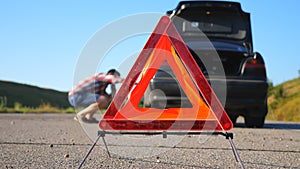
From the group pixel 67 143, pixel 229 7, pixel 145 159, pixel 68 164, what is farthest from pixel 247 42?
pixel 68 164

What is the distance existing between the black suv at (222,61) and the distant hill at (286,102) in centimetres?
1233

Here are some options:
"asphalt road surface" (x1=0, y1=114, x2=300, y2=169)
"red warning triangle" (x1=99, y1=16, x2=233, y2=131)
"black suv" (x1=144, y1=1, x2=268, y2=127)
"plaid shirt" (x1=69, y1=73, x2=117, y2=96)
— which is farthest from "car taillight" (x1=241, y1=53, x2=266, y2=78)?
"red warning triangle" (x1=99, y1=16, x2=233, y2=131)

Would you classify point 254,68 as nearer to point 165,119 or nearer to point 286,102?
point 165,119

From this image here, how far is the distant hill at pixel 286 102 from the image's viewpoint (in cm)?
2367

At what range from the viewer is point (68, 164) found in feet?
13.9

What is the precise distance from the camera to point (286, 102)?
28188mm

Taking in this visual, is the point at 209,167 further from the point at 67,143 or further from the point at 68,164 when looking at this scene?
the point at 67,143

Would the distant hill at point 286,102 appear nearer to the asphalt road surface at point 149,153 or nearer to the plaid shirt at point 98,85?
the plaid shirt at point 98,85

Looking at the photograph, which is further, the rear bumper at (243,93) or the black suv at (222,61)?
the rear bumper at (243,93)

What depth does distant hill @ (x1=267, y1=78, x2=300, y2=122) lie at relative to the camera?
23672 mm

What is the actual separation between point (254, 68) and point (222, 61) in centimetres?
60

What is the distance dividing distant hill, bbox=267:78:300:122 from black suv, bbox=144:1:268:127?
1233cm

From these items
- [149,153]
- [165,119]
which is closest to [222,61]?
[149,153]

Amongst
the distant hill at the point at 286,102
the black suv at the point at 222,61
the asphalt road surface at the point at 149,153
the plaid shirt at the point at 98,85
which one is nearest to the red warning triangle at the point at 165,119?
the asphalt road surface at the point at 149,153
